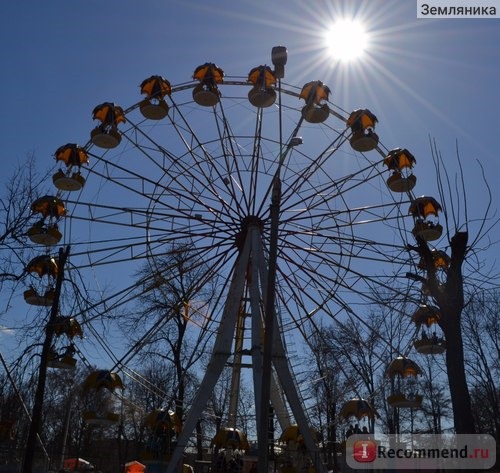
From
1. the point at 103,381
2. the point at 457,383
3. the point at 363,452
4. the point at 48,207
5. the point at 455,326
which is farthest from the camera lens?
the point at 363,452

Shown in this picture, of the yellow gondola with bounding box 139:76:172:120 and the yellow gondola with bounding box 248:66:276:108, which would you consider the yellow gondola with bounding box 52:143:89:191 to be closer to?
the yellow gondola with bounding box 139:76:172:120

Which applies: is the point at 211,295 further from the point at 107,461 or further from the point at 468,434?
the point at 107,461

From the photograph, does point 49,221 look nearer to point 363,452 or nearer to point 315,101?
point 315,101

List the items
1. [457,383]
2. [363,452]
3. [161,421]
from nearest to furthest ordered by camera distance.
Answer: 1. [457,383]
2. [161,421]
3. [363,452]

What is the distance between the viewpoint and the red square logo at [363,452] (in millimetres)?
17895

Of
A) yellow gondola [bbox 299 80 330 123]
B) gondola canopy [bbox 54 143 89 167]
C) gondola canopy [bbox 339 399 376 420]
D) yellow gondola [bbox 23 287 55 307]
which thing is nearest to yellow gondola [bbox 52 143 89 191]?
gondola canopy [bbox 54 143 89 167]

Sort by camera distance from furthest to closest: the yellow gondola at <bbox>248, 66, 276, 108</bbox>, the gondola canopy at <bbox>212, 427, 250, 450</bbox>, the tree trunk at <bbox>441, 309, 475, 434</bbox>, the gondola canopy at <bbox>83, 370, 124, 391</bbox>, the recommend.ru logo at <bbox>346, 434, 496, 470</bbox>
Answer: the yellow gondola at <bbox>248, 66, 276, 108</bbox>
the gondola canopy at <bbox>212, 427, 250, 450</bbox>
the gondola canopy at <bbox>83, 370, 124, 391</bbox>
the recommend.ru logo at <bbox>346, 434, 496, 470</bbox>
the tree trunk at <bbox>441, 309, 475, 434</bbox>

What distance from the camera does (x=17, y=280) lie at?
17.3 metres

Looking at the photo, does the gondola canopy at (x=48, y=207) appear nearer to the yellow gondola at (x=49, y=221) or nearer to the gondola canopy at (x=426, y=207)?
the yellow gondola at (x=49, y=221)

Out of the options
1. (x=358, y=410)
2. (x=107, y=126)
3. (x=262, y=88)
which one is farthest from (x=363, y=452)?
(x=107, y=126)

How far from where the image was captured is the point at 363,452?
18.1m

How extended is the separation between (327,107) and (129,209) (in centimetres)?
690

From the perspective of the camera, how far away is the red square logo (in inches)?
705

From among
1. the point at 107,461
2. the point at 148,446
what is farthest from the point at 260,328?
the point at 107,461
